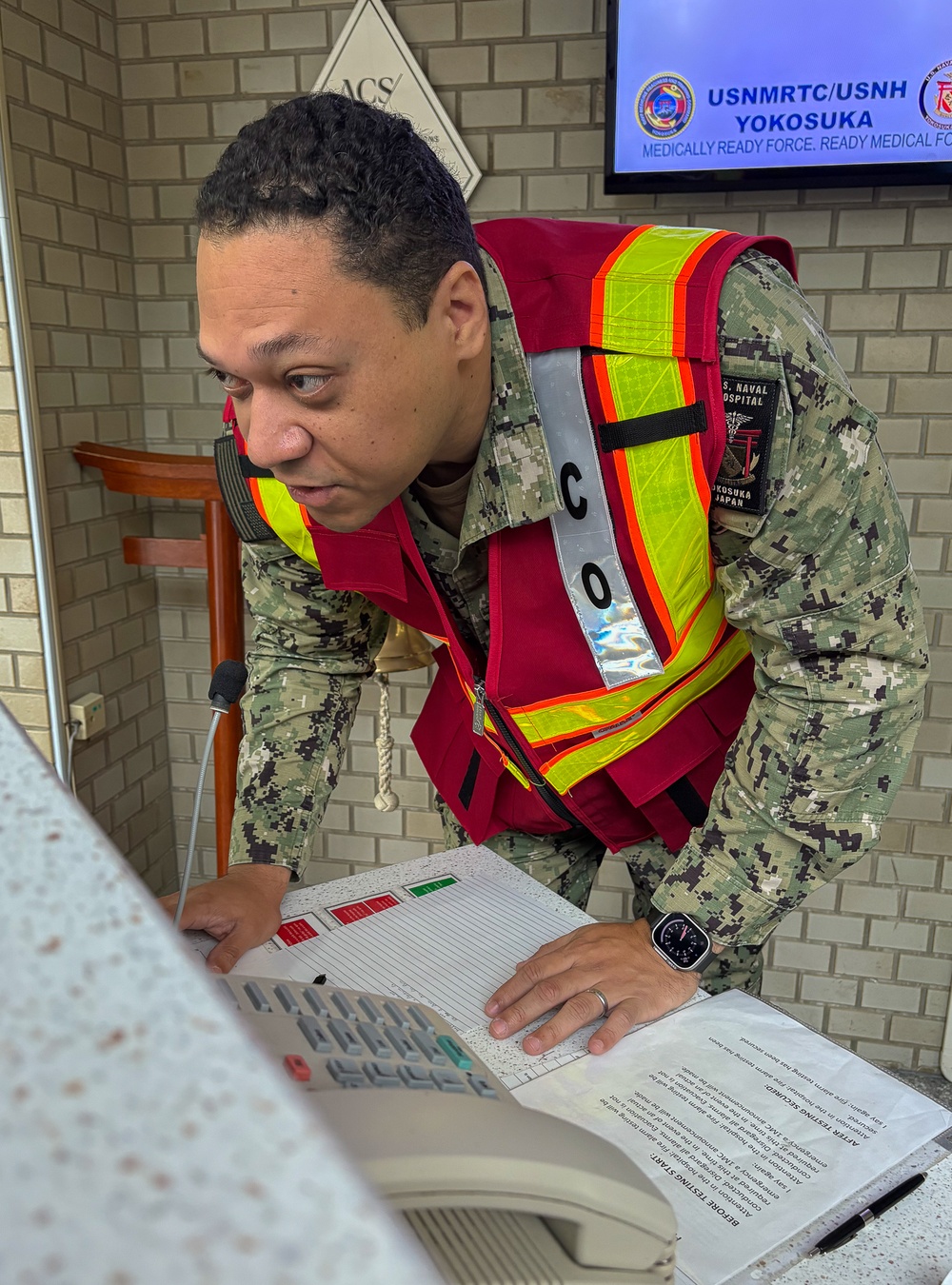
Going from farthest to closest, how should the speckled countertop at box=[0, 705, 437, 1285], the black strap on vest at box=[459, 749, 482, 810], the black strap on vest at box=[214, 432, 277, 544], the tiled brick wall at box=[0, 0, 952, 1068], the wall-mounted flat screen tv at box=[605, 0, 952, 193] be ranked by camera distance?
the tiled brick wall at box=[0, 0, 952, 1068] → the wall-mounted flat screen tv at box=[605, 0, 952, 193] → the black strap on vest at box=[459, 749, 482, 810] → the black strap on vest at box=[214, 432, 277, 544] → the speckled countertop at box=[0, 705, 437, 1285]

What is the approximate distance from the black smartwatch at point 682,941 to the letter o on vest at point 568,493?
1.41 ft

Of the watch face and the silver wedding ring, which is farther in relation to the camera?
the watch face

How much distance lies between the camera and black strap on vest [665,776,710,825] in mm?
1265

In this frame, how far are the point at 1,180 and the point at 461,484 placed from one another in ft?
5.06

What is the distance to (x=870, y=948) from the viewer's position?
2.38 metres

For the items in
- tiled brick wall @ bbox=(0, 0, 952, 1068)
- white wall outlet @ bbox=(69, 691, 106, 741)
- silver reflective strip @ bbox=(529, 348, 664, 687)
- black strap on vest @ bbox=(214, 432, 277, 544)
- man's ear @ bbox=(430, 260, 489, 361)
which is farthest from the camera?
white wall outlet @ bbox=(69, 691, 106, 741)

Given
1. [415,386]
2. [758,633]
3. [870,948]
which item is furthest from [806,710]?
[870,948]

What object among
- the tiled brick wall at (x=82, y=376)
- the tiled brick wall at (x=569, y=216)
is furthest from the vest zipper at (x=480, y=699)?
the tiled brick wall at (x=82, y=376)

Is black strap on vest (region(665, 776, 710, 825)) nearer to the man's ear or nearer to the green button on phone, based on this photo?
the man's ear

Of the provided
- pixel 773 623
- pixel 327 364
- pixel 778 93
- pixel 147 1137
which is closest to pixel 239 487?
pixel 327 364

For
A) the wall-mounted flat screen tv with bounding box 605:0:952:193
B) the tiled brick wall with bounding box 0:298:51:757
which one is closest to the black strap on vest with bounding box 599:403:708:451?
the wall-mounted flat screen tv with bounding box 605:0:952:193

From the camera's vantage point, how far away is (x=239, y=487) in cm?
115

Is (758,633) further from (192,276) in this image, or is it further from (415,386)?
(192,276)

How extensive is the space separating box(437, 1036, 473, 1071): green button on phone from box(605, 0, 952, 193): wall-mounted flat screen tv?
6.46ft
